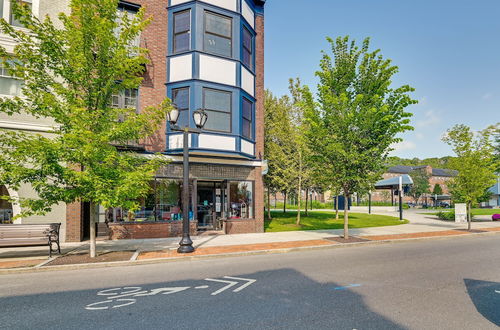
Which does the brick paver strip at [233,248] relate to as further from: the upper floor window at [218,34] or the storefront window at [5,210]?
the upper floor window at [218,34]

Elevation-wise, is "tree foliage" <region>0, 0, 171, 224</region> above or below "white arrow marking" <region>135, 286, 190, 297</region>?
above

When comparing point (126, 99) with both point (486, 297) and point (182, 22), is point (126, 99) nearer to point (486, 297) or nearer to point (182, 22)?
point (182, 22)

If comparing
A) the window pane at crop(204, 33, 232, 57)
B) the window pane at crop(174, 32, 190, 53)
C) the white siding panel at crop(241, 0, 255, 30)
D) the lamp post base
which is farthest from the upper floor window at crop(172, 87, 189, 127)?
the lamp post base

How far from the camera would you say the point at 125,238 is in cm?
1250

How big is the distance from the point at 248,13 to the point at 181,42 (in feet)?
14.4

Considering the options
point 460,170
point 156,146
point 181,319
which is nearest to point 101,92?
point 156,146

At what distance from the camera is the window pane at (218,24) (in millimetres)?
13754

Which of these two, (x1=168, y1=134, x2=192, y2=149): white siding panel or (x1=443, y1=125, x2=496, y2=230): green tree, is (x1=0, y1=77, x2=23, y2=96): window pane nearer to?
(x1=168, y1=134, x2=192, y2=149): white siding panel

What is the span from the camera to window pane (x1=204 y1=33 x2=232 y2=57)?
539 inches

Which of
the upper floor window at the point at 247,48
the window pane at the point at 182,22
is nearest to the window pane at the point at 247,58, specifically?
the upper floor window at the point at 247,48

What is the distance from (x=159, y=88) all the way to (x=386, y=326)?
1312 cm

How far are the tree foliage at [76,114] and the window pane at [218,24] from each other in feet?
18.8

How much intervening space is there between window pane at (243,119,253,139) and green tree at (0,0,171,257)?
251 inches

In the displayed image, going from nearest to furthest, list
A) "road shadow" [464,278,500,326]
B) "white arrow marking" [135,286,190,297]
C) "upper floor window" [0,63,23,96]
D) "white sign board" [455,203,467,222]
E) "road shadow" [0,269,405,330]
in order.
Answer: "road shadow" [0,269,405,330]
"road shadow" [464,278,500,326]
"white arrow marking" [135,286,190,297]
"upper floor window" [0,63,23,96]
"white sign board" [455,203,467,222]
